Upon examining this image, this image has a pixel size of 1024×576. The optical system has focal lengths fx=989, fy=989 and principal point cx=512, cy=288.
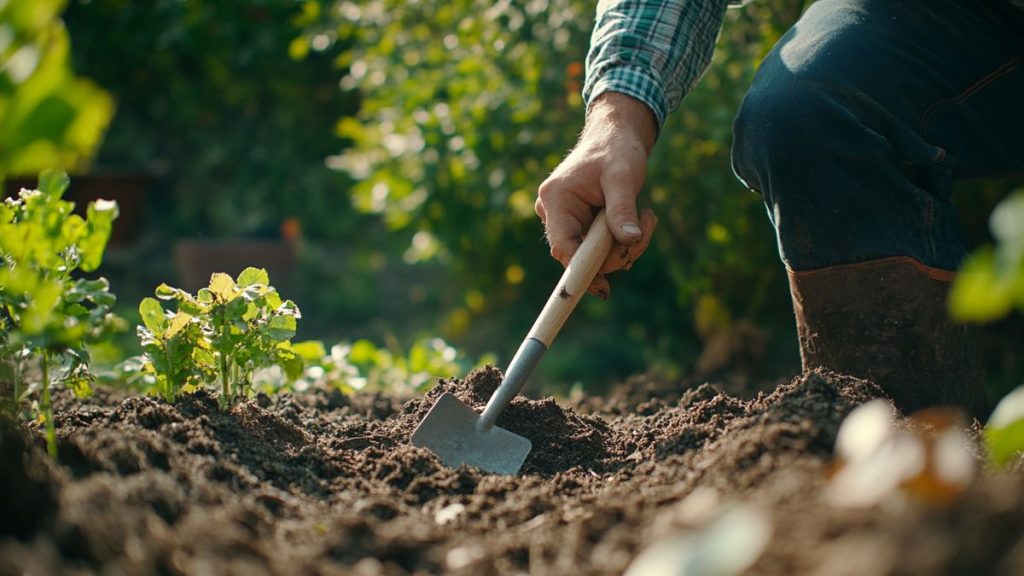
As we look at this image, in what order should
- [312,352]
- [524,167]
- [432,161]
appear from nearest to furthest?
[312,352], [524,167], [432,161]

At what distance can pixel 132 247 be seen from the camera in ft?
21.5

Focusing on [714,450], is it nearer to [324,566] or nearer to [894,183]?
[324,566]

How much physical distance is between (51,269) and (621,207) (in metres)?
1.17

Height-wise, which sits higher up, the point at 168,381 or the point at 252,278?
the point at 252,278

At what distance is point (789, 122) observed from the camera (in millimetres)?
2232

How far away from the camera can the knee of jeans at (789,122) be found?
2217 millimetres

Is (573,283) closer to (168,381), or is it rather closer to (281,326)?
(281,326)

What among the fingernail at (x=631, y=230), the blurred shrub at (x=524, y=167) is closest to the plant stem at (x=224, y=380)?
the fingernail at (x=631, y=230)

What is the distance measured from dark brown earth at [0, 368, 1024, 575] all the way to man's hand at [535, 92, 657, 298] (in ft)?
1.21

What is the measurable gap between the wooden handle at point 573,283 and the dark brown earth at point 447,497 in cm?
18

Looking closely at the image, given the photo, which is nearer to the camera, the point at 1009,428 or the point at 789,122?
the point at 1009,428

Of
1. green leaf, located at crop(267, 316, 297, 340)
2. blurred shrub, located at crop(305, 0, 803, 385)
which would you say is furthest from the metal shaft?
blurred shrub, located at crop(305, 0, 803, 385)

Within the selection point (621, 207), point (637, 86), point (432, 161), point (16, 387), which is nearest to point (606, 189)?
point (621, 207)

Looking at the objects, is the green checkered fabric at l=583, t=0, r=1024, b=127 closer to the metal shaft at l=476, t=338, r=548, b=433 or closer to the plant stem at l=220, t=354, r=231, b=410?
the metal shaft at l=476, t=338, r=548, b=433
